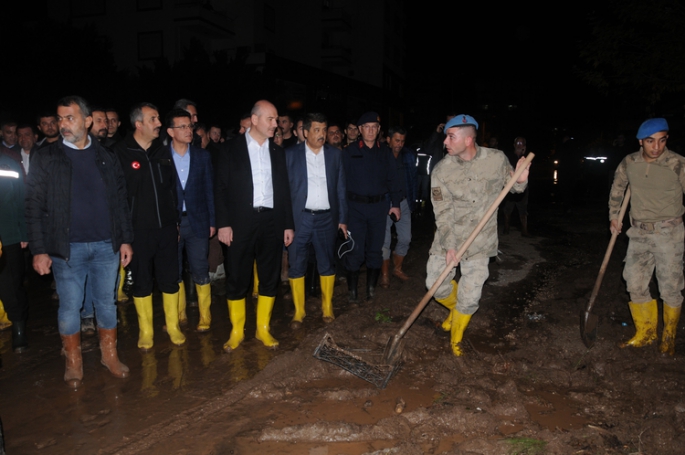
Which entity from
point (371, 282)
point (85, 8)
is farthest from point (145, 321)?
point (85, 8)

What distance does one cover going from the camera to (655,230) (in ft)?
16.0

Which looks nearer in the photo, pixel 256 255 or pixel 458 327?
pixel 458 327

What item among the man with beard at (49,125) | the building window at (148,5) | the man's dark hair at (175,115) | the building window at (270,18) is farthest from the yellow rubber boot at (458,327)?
the building window at (270,18)

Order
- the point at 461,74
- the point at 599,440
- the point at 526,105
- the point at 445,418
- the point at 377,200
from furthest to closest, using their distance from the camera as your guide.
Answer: the point at 526,105 < the point at 461,74 < the point at 377,200 < the point at 445,418 < the point at 599,440

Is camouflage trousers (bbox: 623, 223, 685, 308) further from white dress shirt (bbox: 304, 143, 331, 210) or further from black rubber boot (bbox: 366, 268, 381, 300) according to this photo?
white dress shirt (bbox: 304, 143, 331, 210)

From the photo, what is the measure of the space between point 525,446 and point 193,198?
13.1 feet

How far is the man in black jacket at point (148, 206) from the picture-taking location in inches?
190

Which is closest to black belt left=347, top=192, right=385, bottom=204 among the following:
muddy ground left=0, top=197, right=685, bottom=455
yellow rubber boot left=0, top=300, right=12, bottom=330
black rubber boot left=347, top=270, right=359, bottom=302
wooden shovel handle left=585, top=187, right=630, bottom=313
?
black rubber boot left=347, top=270, right=359, bottom=302

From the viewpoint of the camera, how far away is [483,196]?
4863mm

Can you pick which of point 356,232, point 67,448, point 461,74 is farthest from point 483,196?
point 461,74

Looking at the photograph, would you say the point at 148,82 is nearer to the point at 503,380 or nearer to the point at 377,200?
the point at 377,200

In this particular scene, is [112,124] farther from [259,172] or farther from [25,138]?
[259,172]

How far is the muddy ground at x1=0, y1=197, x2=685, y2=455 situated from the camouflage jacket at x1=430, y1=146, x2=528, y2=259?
1.09 metres

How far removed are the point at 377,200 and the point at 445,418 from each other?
3282 millimetres
